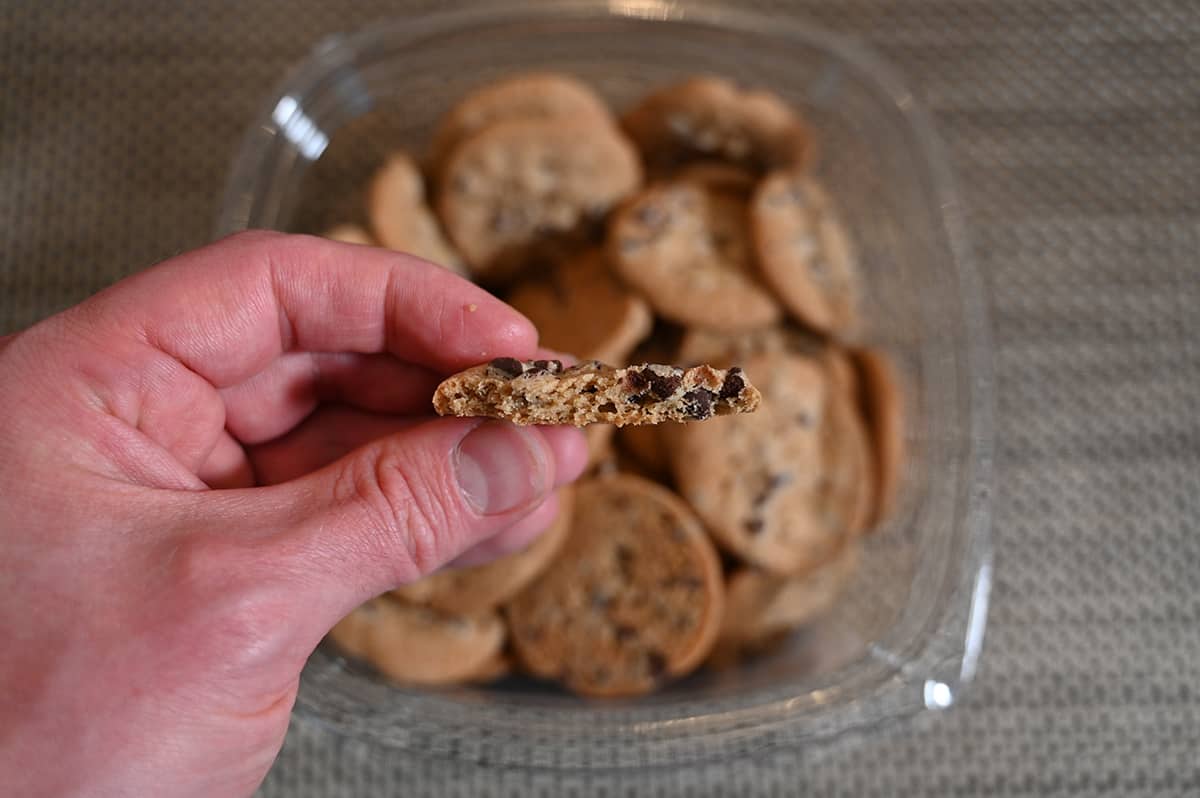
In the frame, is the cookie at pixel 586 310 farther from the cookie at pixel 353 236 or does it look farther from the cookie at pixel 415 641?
the cookie at pixel 415 641

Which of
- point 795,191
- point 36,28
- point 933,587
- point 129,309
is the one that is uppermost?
point 36,28

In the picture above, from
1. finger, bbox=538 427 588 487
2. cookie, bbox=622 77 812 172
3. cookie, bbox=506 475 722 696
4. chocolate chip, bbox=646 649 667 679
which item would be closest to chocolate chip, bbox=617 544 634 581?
cookie, bbox=506 475 722 696

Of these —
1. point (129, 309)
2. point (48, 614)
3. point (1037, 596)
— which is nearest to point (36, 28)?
point (129, 309)

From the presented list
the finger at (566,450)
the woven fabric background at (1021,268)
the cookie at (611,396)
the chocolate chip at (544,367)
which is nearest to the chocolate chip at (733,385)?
the cookie at (611,396)

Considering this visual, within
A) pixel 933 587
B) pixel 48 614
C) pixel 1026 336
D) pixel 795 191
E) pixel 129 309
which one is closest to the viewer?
pixel 48 614

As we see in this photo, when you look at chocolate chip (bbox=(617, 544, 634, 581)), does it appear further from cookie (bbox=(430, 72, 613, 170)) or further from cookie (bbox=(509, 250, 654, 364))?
cookie (bbox=(430, 72, 613, 170))

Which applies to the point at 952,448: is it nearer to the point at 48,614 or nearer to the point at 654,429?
the point at 654,429
